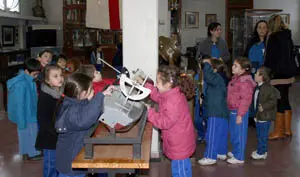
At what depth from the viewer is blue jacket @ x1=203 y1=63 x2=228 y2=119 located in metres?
3.98

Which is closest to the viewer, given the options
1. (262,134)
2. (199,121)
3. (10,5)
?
(262,134)

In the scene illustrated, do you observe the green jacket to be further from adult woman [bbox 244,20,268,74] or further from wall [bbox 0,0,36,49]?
wall [bbox 0,0,36,49]

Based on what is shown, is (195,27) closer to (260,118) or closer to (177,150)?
(260,118)

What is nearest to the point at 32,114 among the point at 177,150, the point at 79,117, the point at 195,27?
the point at 177,150

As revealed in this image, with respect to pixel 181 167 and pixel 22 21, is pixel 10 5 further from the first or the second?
pixel 181 167

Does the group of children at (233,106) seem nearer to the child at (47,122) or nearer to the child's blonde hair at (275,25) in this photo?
the child at (47,122)

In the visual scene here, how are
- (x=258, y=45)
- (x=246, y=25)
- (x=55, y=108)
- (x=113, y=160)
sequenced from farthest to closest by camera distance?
1. (x=246, y=25)
2. (x=258, y=45)
3. (x=55, y=108)
4. (x=113, y=160)

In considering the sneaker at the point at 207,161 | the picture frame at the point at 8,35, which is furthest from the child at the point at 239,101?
the picture frame at the point at 8,35

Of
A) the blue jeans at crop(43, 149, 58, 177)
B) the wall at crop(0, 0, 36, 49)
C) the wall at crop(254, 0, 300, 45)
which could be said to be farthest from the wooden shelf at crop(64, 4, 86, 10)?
the blue jeans at crop(43, 149, 58, 177)

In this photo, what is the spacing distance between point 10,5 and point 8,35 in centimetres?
84

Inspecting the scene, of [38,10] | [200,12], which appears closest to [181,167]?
[38,10]

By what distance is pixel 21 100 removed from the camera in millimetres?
4242

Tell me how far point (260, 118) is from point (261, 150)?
420mm

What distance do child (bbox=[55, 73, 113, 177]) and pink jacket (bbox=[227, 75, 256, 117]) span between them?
2146mm
